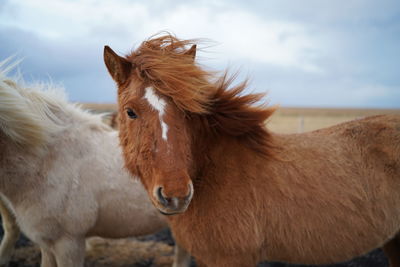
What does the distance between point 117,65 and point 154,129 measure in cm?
70

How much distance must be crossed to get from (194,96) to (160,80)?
0.92ft

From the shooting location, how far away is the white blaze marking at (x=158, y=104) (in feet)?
6.17

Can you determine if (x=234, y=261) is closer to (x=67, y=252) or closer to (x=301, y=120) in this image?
(x=67, y=252)

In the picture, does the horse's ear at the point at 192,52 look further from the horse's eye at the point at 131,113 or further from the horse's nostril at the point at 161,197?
the horse's nostril at the point at 161,197

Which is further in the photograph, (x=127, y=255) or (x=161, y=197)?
(x=127, y=255)

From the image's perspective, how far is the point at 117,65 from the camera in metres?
2.21

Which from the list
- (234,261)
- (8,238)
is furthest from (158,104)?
(8,238)

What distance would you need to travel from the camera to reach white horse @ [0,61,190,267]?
291 centimetres

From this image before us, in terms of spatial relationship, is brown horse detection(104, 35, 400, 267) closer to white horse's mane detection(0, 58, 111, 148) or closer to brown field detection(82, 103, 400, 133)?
brown field detection(82, 103, 400, 133)

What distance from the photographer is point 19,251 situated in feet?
15.5

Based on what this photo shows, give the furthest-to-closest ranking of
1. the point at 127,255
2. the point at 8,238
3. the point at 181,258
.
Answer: the point at 127,255
the point at 8,238
the point at 181,258

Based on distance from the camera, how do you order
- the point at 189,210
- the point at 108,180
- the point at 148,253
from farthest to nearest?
the point at 148,253 → the point at 108,180 → the point at 189,210

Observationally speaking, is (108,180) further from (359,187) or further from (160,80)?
(359,187)

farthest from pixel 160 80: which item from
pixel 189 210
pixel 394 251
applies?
pixel 394 251
